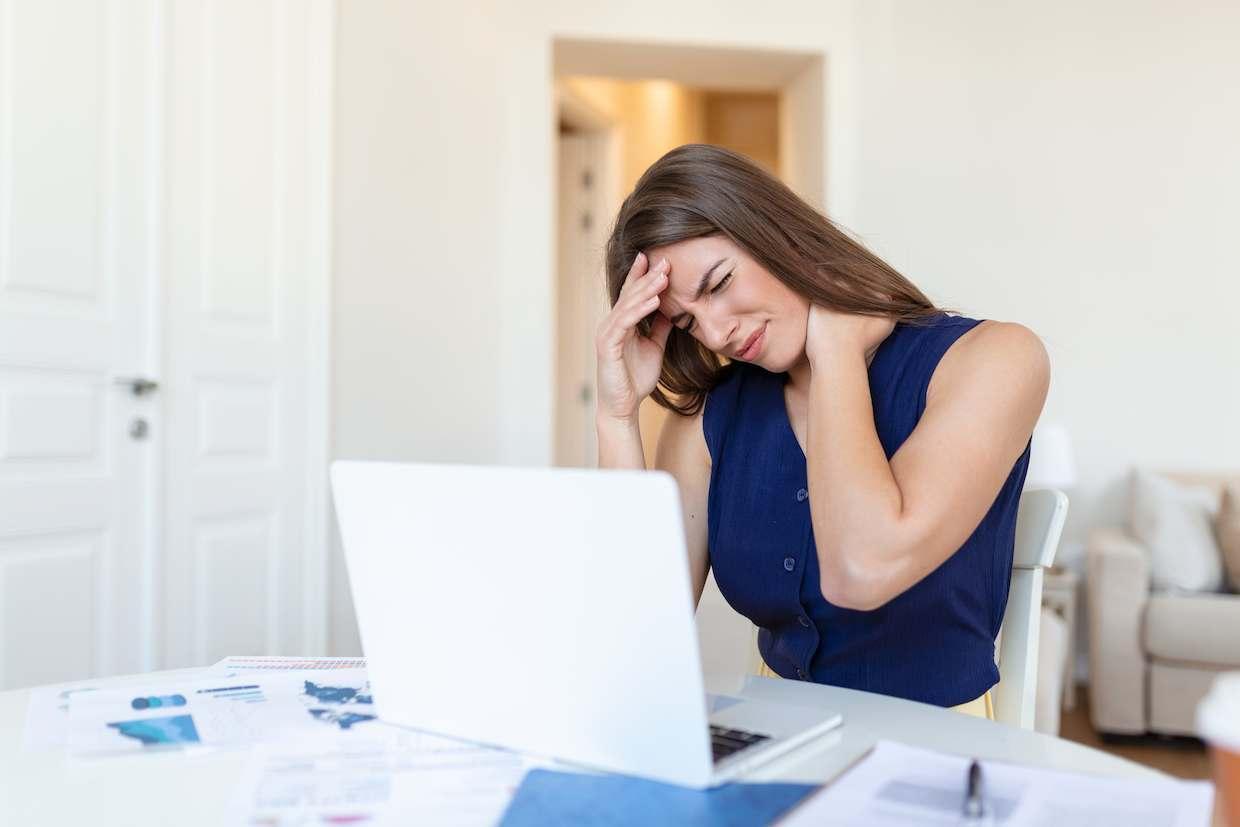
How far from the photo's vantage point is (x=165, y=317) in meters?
2.59

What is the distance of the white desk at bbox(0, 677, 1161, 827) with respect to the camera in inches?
30.6

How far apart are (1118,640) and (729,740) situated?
3331 millimetres

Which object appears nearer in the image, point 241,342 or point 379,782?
point 379,782

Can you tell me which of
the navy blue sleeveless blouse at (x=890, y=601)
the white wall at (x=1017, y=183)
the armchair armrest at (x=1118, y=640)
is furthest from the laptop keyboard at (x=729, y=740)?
the white wall at (x=1017, y=183)

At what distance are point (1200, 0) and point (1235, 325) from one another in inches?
51.2

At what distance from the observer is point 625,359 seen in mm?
1573


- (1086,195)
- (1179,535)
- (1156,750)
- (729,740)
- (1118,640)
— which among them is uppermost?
(1086,195)

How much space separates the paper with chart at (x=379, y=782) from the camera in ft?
2.48

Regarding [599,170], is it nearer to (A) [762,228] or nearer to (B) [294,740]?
(A) [762,228]

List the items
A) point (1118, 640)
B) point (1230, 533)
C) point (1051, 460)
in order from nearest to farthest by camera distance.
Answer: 1. point (1118, 640)
2. point (1230, 533)
3. point (1051, 460)

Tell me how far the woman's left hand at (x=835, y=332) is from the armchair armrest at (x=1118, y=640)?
284cm

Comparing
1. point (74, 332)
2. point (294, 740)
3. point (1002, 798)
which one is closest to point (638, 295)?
point (294, 740)

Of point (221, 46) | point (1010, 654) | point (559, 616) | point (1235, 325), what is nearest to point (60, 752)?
point (559, 616)

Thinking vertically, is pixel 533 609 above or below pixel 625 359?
below
